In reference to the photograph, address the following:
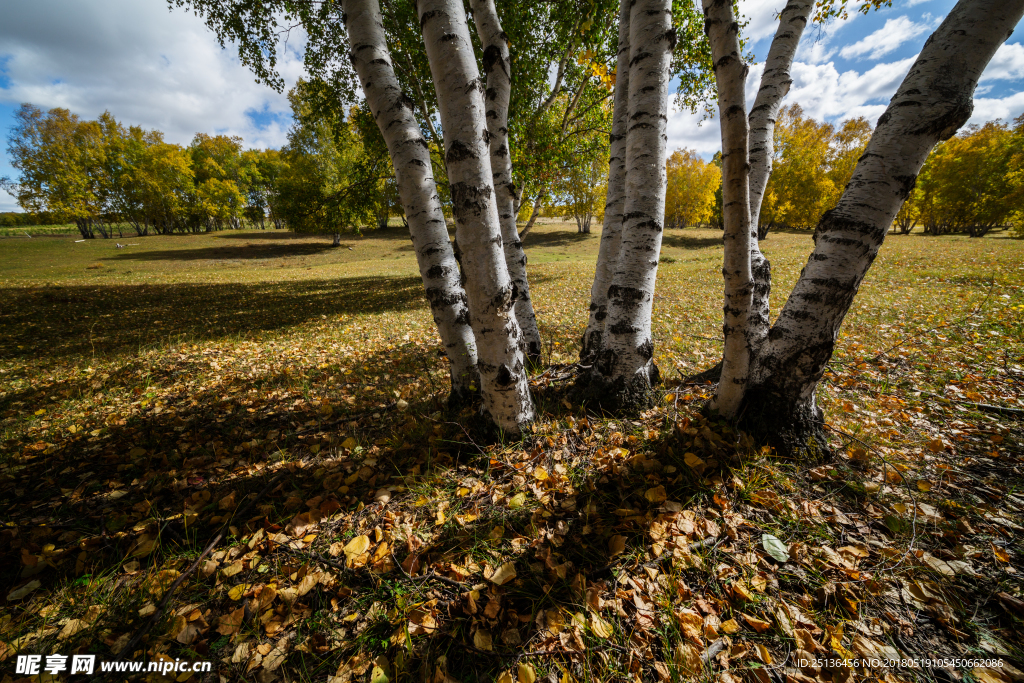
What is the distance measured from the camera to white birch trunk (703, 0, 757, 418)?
5.80 ft

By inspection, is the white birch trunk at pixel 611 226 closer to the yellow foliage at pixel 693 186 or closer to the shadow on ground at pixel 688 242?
the shadow on ground at pixel 688 242

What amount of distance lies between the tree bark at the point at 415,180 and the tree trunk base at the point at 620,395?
1.12 metres

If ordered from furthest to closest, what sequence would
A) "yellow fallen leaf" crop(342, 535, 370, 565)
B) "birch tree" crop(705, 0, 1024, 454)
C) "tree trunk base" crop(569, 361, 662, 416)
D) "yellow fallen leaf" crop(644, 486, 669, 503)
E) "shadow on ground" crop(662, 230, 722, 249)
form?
"shadow on ground" crop(662, 230, 722, 249), "tree trunk base" crop(569, 361, 662, 416), "yellow fallen leaf" crop(644, 486, 669, 503), "yellow fallen leaf" crop(342, 535, 370, 565), "birch tree" crop(705, 0, 1024, 454)

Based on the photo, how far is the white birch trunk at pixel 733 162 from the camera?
5.80 ft

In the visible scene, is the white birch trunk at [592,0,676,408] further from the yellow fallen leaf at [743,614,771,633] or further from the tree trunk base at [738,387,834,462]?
the yellow fallen leaf at [743,614,771,633]

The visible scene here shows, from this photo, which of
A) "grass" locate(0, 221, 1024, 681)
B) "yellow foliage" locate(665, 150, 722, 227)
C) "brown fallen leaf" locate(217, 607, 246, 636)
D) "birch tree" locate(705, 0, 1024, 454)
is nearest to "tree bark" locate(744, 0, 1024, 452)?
"birch tree" locate(705, 0, 1024, 454)

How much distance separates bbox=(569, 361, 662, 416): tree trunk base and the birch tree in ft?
1.88

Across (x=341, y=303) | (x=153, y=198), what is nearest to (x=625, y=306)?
(x=341, y=303)

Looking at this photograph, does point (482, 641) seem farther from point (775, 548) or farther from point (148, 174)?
point (148, 174)

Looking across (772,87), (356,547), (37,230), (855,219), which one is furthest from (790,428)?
(37,230)

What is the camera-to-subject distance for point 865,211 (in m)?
2.07

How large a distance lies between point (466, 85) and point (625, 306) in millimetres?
1977

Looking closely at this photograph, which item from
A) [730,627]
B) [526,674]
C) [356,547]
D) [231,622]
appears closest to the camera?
[526,674]

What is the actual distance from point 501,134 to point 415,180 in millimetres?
1791
